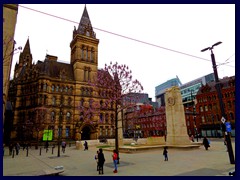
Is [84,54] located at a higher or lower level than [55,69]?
higher

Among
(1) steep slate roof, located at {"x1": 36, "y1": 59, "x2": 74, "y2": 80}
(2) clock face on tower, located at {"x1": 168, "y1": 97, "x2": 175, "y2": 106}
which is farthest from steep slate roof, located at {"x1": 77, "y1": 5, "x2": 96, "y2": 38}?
(2) clock face on tower, located at {"x1": 168, "y1": 97, "x2": 175, "y2": 106}

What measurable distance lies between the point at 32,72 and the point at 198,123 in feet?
180

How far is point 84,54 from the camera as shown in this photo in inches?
2213

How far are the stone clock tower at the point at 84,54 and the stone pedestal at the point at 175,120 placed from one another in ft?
110

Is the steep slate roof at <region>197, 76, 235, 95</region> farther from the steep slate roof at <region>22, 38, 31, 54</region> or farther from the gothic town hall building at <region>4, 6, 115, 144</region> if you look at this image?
the steep slate roof at <region>22, 38, 31, 54</region>

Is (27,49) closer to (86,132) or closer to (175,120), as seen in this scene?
(86,132)

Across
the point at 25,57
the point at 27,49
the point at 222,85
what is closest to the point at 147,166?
the point at 222,85

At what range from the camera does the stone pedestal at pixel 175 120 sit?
78.4 feet

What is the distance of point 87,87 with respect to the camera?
54.0 m

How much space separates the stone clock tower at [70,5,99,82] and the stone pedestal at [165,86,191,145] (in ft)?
110

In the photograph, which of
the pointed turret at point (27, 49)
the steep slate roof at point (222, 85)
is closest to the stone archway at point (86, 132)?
the pointed turret at point (27, 49)

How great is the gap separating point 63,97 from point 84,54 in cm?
1525

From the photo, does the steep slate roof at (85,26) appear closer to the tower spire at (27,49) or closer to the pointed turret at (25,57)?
the pointed turret at (25,57)

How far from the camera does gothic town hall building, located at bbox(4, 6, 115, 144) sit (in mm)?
45531
